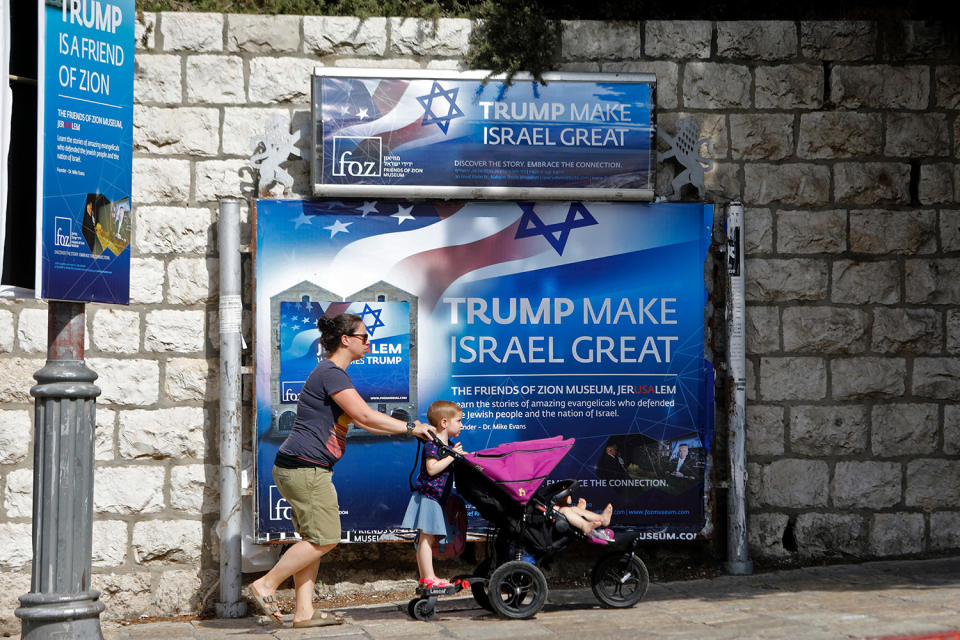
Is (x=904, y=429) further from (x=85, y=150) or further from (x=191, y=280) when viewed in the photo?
(x=85, y=150)

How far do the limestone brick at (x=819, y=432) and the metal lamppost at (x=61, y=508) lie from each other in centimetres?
500

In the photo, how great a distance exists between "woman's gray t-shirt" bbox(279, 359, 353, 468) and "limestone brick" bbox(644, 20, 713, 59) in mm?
3455

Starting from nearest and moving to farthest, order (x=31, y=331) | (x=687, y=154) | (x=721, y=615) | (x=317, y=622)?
(x=721, y=615) → (x=317, y=622) → (x=31, y=331) → (x=687, y=154)

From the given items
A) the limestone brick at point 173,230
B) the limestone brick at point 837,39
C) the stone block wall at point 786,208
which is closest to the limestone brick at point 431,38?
the stone block wall at point 786,208

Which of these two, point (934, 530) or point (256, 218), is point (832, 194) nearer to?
point (934, 530)

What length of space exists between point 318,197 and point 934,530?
5.22 metres

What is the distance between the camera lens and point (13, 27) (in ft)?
17.7

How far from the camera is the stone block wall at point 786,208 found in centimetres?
743

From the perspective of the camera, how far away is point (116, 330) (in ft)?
24.1

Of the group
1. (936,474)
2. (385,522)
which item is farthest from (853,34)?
(385,522)

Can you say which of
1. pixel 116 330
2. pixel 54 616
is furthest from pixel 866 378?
pixel 54 616

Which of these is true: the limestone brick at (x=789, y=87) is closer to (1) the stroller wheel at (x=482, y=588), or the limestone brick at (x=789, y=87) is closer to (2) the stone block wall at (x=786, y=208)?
(2) the stone block wall at (x=786, y=208)

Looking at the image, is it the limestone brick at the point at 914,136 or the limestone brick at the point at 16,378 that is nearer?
the limestone brick at the point at 16,378

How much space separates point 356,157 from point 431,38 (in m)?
1.09
